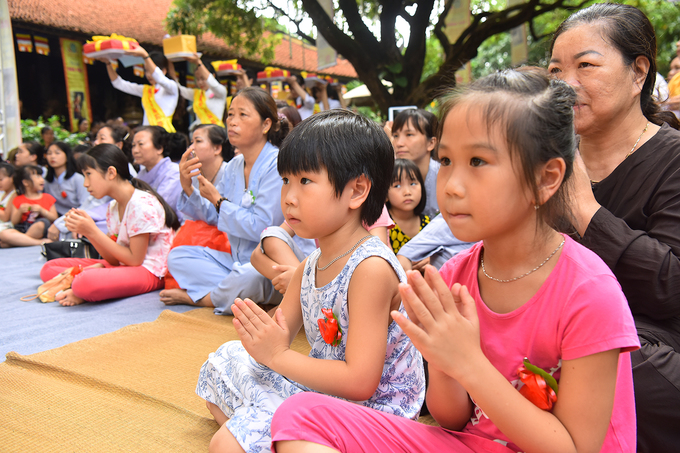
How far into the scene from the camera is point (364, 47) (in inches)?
368

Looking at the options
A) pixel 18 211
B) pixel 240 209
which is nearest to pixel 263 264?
pixel 240 209

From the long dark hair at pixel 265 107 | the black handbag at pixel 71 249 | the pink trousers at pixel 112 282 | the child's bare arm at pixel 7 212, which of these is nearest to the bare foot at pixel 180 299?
the pink trousers at pixel 112 282

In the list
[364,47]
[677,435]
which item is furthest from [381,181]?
[364,47]

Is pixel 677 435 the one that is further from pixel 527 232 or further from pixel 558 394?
pixel 527 232

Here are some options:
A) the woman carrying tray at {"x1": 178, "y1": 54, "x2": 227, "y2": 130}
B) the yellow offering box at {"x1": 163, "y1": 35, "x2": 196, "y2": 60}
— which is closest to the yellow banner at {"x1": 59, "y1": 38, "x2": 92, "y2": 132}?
the yellow offering box at {"x1": 163, "y1": 35, "x2": 196, "y2": 60}

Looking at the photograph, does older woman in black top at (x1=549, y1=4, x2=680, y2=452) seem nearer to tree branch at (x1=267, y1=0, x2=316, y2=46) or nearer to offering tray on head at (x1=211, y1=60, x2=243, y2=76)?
offering tray on head at (x1=211, y1=60, x2=243, y2=76)

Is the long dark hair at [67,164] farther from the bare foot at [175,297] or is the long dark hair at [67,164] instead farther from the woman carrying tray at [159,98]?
the bare foot at [175,297]

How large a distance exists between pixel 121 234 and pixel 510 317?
3.24m

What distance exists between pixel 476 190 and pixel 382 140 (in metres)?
0.63

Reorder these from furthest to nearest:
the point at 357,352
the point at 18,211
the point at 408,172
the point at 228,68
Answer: the point at 228,68 < the point at 18,211 < the point at 408,172 < the point at 357,352

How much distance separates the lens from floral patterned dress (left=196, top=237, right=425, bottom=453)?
141 centimetres

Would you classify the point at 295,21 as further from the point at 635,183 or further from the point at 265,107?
the point at 635,183

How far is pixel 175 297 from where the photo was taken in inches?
136

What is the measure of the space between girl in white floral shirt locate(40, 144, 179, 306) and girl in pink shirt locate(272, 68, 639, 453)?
2.77 m
